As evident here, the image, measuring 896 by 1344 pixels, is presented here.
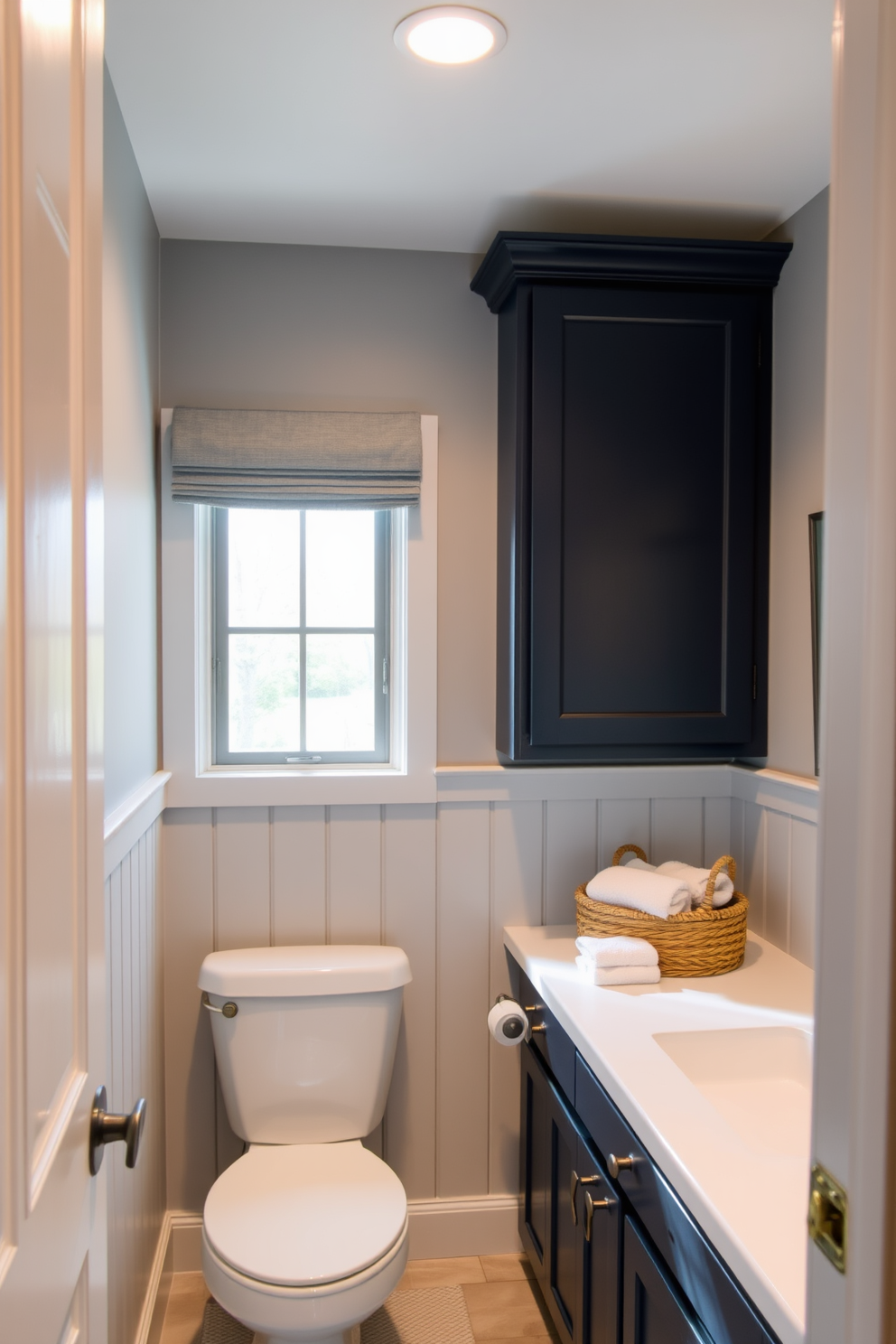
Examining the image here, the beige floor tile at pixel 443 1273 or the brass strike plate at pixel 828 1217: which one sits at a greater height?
the brass strike plate at pixel 828 1217

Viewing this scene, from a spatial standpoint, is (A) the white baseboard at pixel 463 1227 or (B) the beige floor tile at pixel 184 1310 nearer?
(B) the beige floor tile at pixel 184 1310

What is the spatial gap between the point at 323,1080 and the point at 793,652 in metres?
1.40

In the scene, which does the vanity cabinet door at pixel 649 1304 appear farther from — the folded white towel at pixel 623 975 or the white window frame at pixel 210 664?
the white window frame at pixel 210 664

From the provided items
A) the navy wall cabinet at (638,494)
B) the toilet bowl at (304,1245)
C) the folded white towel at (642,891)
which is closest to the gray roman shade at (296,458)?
the navy wall cabinet at (638,494)

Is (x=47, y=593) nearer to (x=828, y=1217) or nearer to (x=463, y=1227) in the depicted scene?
(x=828, y=1217)

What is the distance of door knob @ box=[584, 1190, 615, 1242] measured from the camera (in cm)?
160

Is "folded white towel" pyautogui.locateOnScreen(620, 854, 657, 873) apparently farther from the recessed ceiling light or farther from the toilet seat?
the recessed ceiling light

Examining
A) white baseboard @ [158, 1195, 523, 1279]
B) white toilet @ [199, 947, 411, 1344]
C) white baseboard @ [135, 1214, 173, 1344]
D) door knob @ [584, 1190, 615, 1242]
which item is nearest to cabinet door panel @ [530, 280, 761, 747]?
white toilet @ [199, 947, 411, 1344]

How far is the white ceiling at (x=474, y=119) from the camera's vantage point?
152 centimetres

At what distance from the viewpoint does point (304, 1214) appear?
6.08 ft

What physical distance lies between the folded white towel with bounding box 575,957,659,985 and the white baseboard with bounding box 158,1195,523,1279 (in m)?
0.86

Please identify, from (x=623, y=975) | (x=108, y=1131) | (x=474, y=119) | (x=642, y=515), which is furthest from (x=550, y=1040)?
(x=474, y=119)

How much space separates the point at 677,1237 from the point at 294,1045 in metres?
1.08

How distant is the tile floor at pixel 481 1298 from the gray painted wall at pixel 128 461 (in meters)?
1.20
